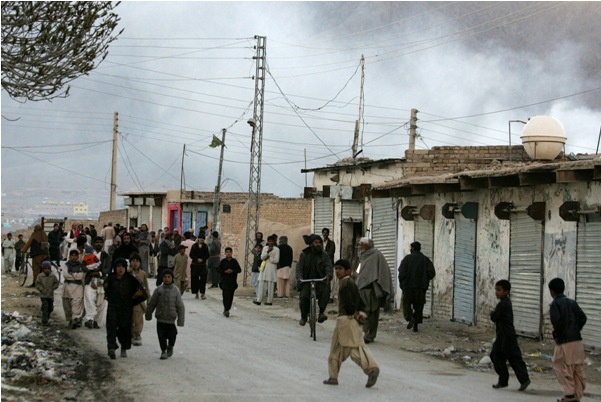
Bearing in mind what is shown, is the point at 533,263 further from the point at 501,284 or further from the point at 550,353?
the point at 501,284

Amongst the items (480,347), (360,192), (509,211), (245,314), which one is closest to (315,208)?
(360,192)

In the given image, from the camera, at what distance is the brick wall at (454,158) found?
26797mm

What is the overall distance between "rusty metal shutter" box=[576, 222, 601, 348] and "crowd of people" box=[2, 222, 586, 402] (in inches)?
119

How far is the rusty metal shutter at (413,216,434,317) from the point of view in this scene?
75.2 ft

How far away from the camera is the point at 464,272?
21.3m

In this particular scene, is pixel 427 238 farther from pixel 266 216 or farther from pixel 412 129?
pixel 266 216

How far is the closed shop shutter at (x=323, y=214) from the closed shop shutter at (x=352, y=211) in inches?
36.3

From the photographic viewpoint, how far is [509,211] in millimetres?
19344

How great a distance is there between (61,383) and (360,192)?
16.9 meters

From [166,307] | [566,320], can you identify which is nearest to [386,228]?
[166,307]

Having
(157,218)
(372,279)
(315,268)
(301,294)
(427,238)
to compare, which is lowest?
(301,294)

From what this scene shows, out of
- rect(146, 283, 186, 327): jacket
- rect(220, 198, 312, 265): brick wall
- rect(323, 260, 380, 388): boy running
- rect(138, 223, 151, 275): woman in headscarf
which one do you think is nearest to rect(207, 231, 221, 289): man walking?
rect(138, 223, 151, 275): woman in headscarf

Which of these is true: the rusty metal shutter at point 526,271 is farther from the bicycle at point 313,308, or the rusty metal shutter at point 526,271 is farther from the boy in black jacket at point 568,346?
the boy in black jacket at point 568,346

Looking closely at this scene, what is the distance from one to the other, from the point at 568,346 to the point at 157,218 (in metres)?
46.8
